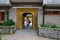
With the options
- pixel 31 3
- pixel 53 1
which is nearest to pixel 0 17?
pixel 31 3

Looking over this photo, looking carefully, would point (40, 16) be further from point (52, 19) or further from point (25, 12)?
point (25, 12)

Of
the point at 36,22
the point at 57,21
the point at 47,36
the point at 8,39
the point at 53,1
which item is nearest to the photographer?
the point at 8,39

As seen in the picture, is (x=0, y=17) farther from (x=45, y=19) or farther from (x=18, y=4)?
(x=45, y=19)

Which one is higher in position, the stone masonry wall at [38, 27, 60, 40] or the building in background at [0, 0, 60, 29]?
the building in background at [0, 0, 60, 29]

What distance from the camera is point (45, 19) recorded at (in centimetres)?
2058

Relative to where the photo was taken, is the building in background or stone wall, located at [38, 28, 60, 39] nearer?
stone wall, located at [38, 28, 60, 39]

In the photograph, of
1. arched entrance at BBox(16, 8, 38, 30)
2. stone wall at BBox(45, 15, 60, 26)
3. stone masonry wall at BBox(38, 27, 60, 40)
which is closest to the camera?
stone masonry wall at BBox(38, 27, 60, 40)

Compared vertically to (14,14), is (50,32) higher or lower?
lower

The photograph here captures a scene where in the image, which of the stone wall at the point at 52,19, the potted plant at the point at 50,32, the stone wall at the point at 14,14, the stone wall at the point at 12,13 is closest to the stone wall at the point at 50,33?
the potted plant at the point at 50,32

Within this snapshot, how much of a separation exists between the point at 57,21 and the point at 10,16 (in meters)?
6.05

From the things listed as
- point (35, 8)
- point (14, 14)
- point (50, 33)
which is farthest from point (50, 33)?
point (14, 14)

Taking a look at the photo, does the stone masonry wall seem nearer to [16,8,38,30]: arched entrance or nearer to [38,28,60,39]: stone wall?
[38,28,60,39]: stone wall

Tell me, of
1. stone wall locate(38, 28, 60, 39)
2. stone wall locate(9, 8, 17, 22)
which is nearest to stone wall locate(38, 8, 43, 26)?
stone wall locate(9, 8, 17, 22)

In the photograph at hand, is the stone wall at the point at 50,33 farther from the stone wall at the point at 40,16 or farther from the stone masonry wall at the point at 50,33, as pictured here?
the stone wall at the point at 40,16
